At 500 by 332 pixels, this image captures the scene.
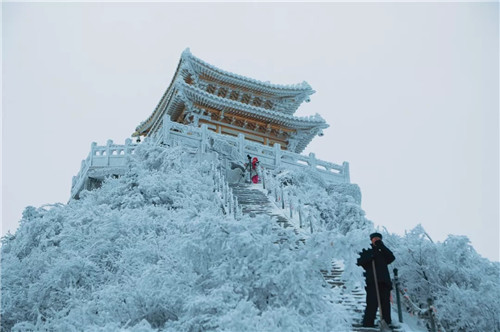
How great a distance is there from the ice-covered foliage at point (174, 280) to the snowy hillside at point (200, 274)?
0.05ft

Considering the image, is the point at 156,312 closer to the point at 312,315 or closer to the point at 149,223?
the point at 312,315

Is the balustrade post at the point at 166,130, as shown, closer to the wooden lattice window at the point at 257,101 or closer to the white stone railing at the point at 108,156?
the white stone railing at the point at 108,156

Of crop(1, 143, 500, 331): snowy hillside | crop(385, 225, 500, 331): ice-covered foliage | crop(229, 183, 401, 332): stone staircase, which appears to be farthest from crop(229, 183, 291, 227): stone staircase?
crop(385, 225, 500, 331): ice-covered foliage

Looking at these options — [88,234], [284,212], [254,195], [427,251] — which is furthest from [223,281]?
[254,195]

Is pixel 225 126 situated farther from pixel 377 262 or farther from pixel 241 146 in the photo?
pixel 377 262

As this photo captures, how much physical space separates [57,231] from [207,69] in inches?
633

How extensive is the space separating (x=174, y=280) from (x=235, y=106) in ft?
59.1

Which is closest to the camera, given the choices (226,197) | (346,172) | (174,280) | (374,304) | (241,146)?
(374,304)

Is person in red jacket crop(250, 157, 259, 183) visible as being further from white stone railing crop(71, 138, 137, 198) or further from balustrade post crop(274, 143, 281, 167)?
white stone railing crop(71, 138, 137, 198)

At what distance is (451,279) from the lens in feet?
26.8

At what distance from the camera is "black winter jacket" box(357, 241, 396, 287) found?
651cm

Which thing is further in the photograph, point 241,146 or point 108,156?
point 241,146

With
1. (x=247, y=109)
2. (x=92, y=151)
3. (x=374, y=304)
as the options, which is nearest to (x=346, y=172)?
(x=247, y=109)

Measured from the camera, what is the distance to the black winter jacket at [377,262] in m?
6.51
